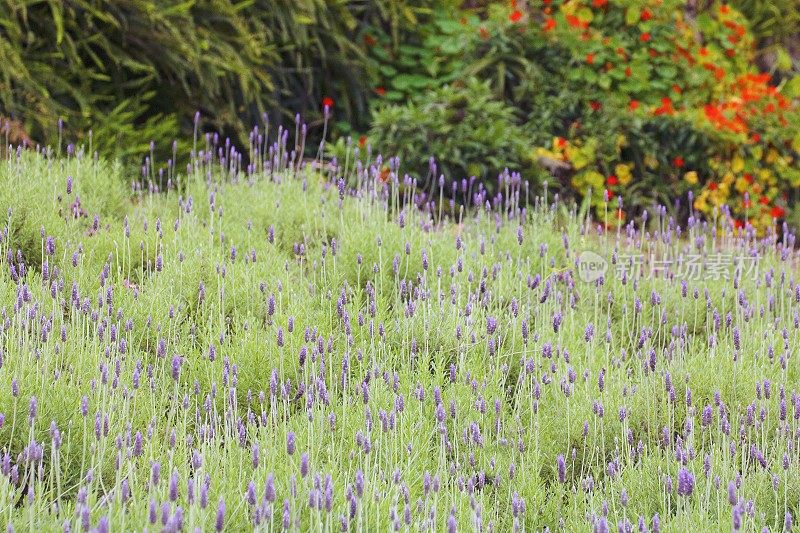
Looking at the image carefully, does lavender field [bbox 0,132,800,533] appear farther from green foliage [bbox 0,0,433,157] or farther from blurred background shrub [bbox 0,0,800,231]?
blurred background shrub [bbox 0,0,800,231]

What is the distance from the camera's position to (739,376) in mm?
3273

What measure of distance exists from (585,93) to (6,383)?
18.6 ft

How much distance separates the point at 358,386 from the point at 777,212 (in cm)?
522

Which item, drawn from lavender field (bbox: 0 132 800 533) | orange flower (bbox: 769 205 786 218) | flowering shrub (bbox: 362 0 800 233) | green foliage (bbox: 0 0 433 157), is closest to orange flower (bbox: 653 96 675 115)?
flowering shrub (bbox: 362 0 800 233)

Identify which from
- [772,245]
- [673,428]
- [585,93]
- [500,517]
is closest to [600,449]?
[673,428]

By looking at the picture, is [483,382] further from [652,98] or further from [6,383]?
[652,98]

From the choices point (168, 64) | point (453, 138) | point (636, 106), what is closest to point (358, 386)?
point (453, 138)

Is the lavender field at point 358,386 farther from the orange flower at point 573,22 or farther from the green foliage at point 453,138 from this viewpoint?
the orange flower at point 573,22

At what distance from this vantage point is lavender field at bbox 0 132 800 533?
94.6 inches

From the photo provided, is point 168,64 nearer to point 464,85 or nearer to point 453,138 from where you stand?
point 453,138

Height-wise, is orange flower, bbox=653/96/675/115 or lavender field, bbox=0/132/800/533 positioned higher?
orange flower, bbox=653/96/675/115

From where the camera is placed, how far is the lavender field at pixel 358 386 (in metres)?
2.40

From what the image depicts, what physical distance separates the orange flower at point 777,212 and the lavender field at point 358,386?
271cm

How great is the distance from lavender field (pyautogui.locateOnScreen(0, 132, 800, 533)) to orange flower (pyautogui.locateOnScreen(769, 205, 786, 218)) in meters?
2.71
